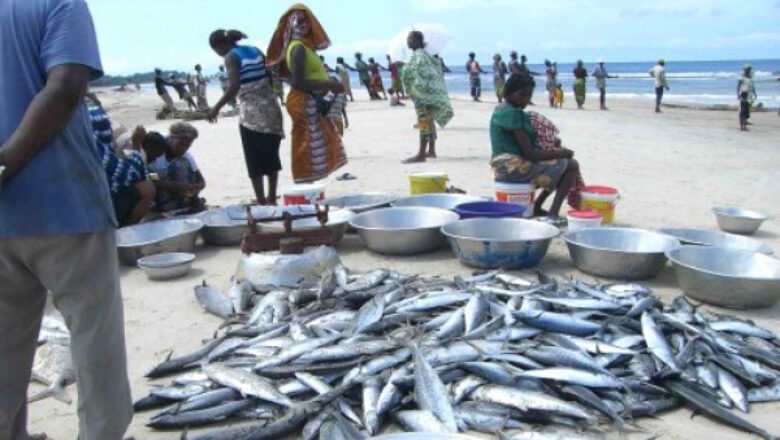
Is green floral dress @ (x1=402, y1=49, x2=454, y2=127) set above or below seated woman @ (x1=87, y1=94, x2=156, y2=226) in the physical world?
above

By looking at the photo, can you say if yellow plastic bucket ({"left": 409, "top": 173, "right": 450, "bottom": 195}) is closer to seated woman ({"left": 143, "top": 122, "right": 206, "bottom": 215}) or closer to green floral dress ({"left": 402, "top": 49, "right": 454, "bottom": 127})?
seated woman ({"left": 143, "top": 122, "right": 206, "bottom": 215})

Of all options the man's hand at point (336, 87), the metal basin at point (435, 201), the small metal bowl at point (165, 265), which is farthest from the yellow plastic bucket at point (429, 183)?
the small metal bowl at point (165, 265)

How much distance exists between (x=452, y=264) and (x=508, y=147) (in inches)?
62.8

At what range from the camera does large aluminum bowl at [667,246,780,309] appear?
418 centimetres

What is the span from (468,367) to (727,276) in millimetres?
2191

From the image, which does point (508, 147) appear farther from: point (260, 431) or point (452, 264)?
point (260, 431)

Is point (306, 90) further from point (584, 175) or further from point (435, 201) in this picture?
point (584, 175)

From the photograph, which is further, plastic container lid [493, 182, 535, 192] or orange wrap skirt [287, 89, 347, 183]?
orange wrap skirt [287, 89, 347, 183]

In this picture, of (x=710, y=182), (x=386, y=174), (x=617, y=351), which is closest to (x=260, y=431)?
(x=617, y=351)

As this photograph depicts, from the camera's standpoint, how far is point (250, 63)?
6.62 m

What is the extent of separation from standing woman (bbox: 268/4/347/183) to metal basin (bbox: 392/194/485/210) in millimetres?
1050

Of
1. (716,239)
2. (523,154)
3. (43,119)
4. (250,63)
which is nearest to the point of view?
(43,119)

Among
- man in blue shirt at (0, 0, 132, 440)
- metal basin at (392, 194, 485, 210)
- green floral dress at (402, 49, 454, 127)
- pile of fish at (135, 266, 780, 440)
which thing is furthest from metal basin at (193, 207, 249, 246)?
green floral dress at (402, 49, 454, 127)

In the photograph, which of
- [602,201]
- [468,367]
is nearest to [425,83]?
[602,201]
